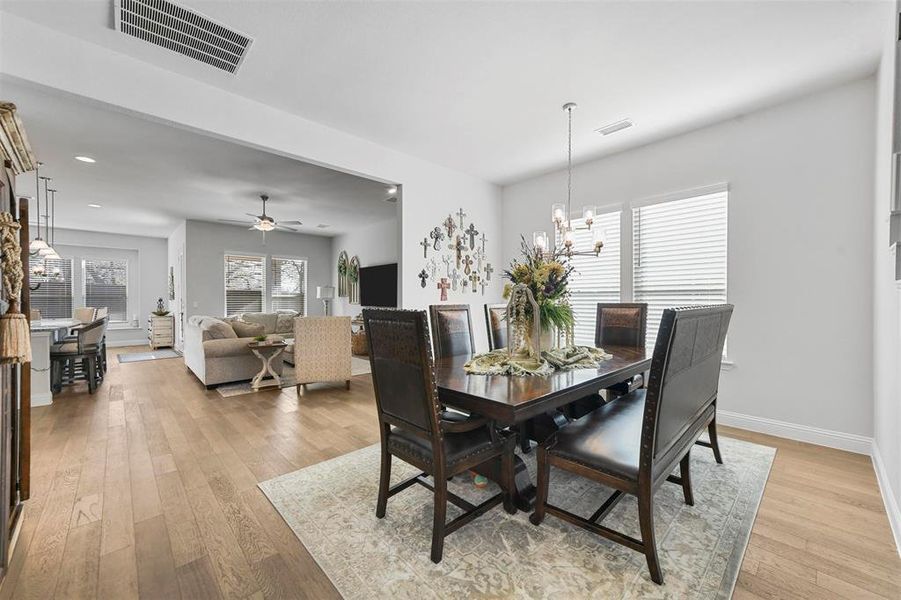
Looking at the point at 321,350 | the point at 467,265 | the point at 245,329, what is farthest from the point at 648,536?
the point at 245,329

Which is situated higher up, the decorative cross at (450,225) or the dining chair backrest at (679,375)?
the decorative cross at (450,225)

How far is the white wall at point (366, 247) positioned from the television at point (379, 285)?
0.19 meters

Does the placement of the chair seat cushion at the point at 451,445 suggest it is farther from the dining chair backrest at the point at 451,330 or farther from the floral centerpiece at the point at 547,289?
the dining chair backrest at the point at 451,330

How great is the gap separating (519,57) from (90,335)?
5762mm

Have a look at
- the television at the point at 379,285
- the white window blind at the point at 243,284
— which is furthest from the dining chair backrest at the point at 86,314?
the television at the point at 379,285

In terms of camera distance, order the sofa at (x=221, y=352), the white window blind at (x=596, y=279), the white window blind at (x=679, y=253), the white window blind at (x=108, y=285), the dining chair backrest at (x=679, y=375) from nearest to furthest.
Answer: the dining chair backrest at (x=679, y=375)
the white window blind at (x=679, y=253)
the white window blind at (x=596, y=279)
the sofa at (x=221, y=352)
the white window blind at (x=108, y=285)

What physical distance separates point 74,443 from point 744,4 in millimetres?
5432

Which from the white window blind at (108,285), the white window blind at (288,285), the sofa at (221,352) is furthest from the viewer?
the white window blind at (288,285)

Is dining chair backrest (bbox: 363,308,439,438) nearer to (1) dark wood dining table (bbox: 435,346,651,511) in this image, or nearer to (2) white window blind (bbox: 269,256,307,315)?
(1) dark wood dining table (bbox: 435,346,651,511)

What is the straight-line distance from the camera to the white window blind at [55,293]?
798 cm

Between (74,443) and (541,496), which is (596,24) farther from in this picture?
(74,443)

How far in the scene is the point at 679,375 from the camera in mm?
1601

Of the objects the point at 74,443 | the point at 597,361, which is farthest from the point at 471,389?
the point at 74,443

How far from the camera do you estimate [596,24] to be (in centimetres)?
215
